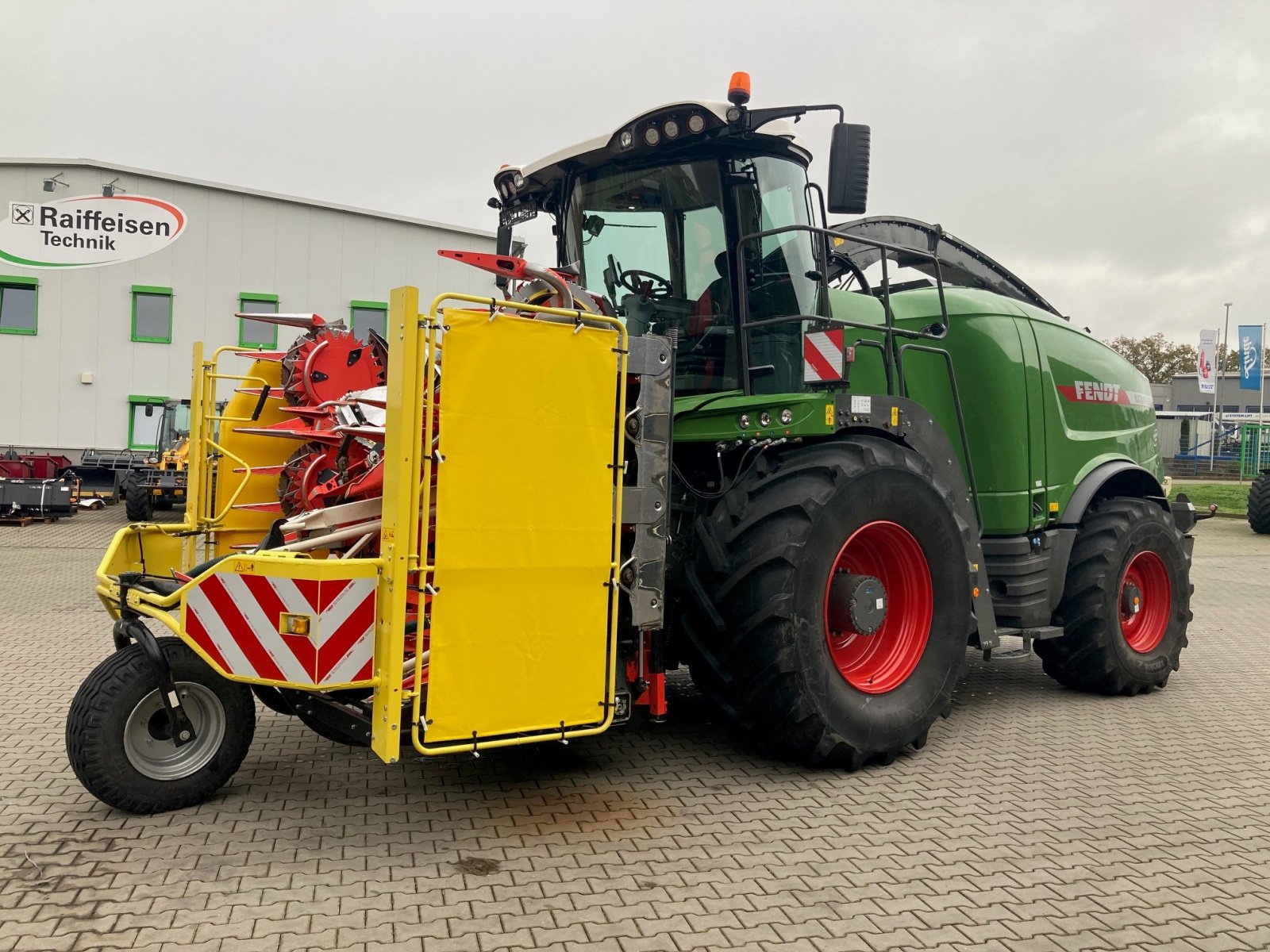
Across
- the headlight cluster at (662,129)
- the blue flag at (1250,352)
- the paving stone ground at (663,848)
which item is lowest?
the paving stone ground at (663,848)

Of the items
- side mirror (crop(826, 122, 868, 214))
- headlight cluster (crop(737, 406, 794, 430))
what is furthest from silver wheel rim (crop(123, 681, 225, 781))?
side mirror (crop(826, 122, 868, 214))

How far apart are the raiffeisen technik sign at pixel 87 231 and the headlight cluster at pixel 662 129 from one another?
19.2 m

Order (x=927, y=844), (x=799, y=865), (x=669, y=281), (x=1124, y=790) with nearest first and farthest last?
(x=799, y=865)
(x=927, y=844)
(x=1124, y=790)
(x=669, y=281)

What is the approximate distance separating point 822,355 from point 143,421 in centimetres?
2008

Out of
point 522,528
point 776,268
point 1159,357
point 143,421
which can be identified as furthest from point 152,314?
point 1159,357

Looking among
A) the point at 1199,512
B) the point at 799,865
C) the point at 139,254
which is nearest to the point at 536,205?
the point at 799,865

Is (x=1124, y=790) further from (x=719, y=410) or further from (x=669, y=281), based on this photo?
(x=669, y=281)

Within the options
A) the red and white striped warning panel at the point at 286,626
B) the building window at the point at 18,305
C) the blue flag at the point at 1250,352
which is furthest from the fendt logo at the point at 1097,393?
the blue flag at the point at 1250,352

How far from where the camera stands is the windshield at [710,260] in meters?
4.93

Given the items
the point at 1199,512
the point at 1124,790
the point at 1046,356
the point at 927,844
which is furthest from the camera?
the point at 1199,512

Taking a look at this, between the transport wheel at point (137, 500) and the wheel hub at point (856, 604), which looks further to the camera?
the transport wheel at point (137, 500)

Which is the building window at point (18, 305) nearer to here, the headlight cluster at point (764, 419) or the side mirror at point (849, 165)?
the headlight cluster at point (764, 419)

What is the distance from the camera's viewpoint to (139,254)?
21.1 metres

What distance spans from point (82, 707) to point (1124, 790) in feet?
14.0
